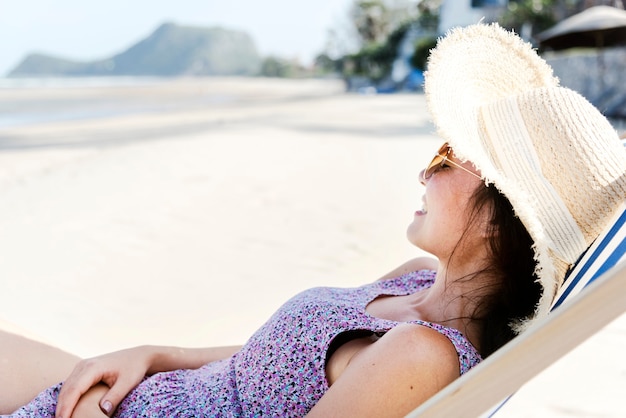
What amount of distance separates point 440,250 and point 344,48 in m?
66.3

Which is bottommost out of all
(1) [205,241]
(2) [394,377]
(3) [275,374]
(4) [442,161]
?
(1) [205,241]

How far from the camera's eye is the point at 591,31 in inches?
659

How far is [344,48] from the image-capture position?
217 ft

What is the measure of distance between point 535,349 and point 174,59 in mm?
149354

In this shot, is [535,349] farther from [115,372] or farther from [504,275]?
[115,372]

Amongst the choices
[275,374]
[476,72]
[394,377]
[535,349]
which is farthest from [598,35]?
[535,349]

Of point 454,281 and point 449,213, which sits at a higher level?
point 449,213

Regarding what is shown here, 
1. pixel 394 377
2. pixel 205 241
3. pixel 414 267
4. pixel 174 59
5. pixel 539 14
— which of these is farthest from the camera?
pixel 174 59

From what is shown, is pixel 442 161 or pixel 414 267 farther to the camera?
pixel 414 267

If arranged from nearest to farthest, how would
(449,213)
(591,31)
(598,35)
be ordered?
(449,213), (591,31), (598,35)

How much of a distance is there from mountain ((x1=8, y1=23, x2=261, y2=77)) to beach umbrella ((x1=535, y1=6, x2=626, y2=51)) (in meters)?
112

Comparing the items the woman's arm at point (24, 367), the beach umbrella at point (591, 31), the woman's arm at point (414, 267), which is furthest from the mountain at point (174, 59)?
the woman's arm at point (24, 367)

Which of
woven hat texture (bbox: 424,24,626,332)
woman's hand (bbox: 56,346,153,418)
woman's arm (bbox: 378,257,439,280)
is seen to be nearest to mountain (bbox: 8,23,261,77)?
woman's arm (bbox: 378,257,439,280)

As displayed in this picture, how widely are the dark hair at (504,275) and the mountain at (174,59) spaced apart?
128695mm
